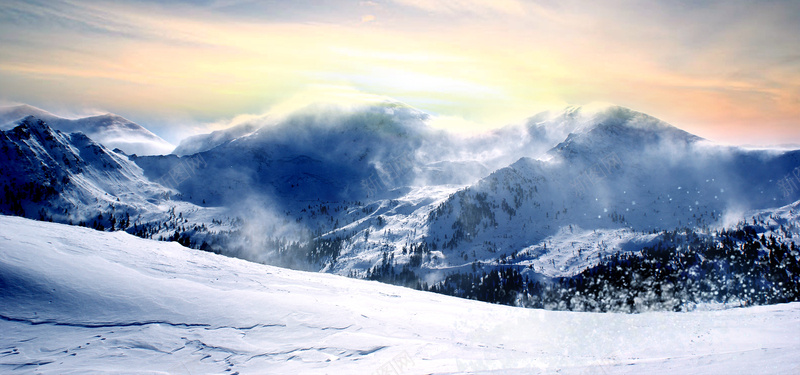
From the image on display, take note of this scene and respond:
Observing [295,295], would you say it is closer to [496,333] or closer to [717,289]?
[496,333]

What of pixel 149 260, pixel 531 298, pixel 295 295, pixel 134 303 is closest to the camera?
pixel 134 303

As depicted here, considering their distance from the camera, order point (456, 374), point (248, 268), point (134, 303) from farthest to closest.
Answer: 1. point (248, 268)
2. point (134, 303)
3. point (456, 374)

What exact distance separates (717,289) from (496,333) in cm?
23950

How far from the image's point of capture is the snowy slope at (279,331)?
10758 mm

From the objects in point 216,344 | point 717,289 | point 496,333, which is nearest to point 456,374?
point 496,333

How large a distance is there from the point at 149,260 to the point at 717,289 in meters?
249

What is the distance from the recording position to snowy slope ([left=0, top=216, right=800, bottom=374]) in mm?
10758

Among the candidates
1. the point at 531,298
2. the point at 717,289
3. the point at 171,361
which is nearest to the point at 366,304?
the point at 171,361

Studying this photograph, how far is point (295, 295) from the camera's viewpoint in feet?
57.5

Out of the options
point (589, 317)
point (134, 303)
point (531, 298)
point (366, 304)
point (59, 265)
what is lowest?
point (531, 298)

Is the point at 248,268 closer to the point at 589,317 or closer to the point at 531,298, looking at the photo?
the point at 589,317

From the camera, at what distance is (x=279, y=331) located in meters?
13.5

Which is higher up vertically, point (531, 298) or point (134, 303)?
point (134, 303)

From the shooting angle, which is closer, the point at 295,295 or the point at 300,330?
the point at 300,330
